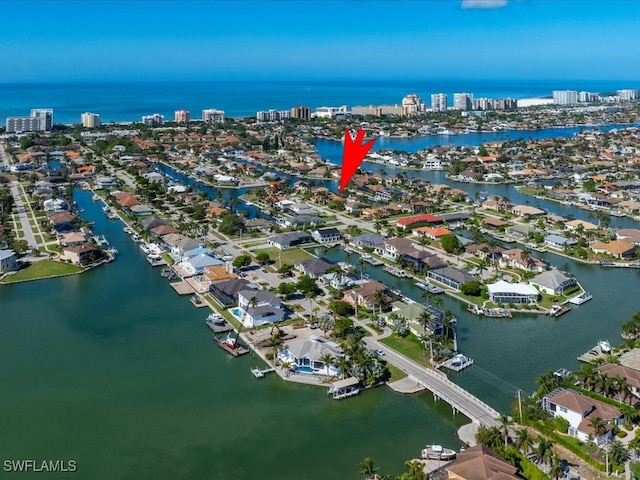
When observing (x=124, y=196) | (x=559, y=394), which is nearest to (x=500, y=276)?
(x=559, y=394)

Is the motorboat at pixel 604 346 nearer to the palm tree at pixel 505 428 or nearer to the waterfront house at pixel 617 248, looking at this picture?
the palm tree at pixel 505 428

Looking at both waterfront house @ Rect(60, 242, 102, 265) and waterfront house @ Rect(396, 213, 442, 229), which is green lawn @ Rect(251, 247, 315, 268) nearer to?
waterfront house @ Rect(396, 213, 442, 229)

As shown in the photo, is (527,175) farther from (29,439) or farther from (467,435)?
(29,439)

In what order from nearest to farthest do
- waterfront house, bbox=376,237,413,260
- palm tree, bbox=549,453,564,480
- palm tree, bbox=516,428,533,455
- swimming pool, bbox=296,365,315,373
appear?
palm tree, bbox=549,453,564,480 < palm tree, bbox=516,428,533,455 < swimming pool, bbox=296,365,315,373 < waterfront house, bbox=376,237,413,260

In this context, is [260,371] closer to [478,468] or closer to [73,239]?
[478,468]

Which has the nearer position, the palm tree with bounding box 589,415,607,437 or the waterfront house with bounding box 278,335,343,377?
the palm tree with bounding box 589,415,607,437

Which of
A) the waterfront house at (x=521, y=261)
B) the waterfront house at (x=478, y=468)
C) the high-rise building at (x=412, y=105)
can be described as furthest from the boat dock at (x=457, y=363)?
the high-rise building at (x=412, y=105)

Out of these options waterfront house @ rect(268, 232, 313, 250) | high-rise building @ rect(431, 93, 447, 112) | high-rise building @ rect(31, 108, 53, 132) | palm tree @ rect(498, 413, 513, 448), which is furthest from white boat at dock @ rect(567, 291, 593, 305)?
high-rise building @ rect(431, 93, 447, 112)
